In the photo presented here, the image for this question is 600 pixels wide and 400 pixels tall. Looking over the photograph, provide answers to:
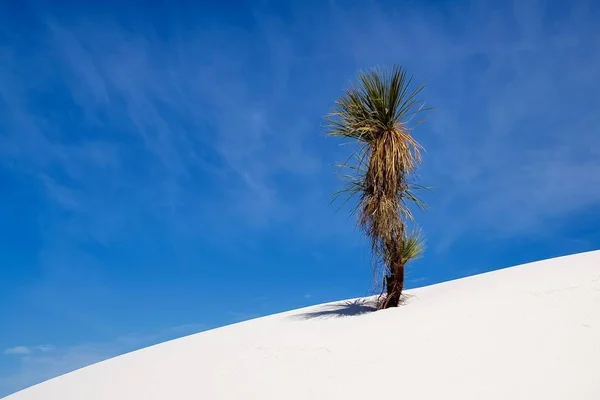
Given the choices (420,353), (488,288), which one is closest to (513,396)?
(420,353)

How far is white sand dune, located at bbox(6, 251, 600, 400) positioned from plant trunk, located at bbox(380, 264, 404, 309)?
256mm

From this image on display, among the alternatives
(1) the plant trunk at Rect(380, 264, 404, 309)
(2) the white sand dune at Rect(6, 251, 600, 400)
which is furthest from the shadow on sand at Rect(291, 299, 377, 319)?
(1) the plant trunk at Rect(380, 264, 404, 309)

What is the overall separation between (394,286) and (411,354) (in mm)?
2891

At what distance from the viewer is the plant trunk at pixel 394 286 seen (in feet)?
30.8

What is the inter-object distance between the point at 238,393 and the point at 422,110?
5.92 meters

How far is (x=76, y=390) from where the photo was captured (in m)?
8.61

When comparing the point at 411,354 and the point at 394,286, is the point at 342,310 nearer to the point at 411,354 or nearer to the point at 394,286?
the point at 394,286

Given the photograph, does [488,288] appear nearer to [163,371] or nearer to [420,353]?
[420,353]

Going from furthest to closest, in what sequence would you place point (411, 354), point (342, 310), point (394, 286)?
point (342, 310)
point (394, 286)
point (411, 354)

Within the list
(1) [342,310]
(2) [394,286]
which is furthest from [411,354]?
(1) [342,310]

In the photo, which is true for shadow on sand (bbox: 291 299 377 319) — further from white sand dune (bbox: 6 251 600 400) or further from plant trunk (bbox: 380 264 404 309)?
plant trunk (bbox: 380 264 404 309)

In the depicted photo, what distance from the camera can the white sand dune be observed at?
565 cm

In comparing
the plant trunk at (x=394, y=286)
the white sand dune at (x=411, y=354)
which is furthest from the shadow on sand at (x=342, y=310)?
the plant trunk at (x=394, y=286)

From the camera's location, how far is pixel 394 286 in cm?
943
